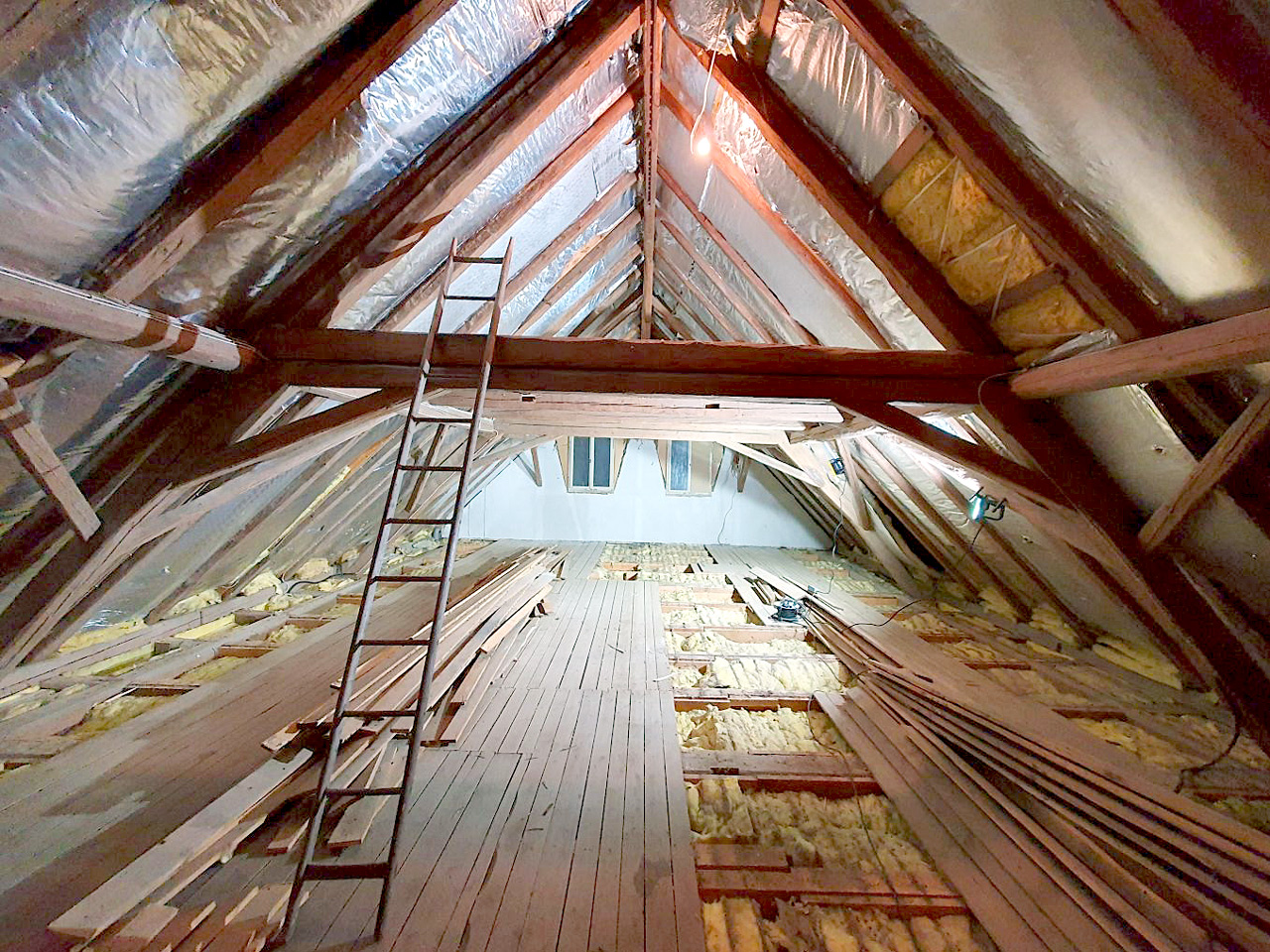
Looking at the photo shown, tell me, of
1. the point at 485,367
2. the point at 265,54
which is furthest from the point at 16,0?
the point at 485,367

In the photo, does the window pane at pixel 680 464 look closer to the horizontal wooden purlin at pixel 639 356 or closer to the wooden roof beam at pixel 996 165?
the horizontal wooden purlin at pixel 639 356

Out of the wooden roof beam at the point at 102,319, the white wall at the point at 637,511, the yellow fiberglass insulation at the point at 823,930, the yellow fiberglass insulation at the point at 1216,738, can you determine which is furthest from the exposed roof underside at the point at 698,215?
the white wall at the point at 637,511

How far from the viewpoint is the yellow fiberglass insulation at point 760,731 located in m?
2.95

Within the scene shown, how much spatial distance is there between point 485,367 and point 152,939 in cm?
241

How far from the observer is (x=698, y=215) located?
400cm

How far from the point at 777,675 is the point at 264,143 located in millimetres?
4255

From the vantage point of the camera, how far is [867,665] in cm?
370

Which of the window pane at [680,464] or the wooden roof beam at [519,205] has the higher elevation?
the window pane at [680,464]

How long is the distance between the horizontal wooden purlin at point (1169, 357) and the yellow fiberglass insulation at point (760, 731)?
228 centimetres

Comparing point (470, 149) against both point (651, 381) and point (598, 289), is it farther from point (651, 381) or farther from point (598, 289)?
point (598, 289)

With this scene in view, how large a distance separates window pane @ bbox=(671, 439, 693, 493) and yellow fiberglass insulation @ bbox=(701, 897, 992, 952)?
8390 millimetres

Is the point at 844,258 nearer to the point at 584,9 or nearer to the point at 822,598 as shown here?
the point at 584,9

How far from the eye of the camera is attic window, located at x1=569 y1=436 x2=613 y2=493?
399 inches

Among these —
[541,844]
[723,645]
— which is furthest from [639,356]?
[723,645]
